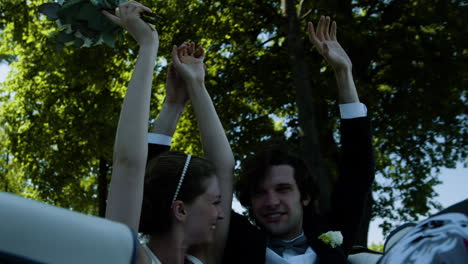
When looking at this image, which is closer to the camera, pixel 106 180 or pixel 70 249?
pixel 70 249

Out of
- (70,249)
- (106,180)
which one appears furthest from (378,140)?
(70,249)

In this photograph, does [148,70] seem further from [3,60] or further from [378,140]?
[3,60]

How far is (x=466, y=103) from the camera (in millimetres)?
12047

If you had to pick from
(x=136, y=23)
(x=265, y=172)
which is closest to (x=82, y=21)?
(x=136, y=23)

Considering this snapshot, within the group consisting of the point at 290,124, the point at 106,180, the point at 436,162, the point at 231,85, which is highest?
the point at 231,85

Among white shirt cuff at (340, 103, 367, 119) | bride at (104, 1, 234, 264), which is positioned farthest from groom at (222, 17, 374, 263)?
bride at (104, 1, 234, 264)

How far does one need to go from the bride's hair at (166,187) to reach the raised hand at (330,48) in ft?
3.47

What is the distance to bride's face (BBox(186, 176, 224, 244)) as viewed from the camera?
2.13 metres

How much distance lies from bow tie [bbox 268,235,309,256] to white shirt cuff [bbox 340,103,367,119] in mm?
701

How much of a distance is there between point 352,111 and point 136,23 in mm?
1262

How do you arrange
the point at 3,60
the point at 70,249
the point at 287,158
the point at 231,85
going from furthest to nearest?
the point at 3,60 → the point at 231,85 → the point at 287,158 → the point at 70,249

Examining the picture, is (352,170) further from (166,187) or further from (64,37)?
(64,37)

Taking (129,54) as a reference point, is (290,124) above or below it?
below

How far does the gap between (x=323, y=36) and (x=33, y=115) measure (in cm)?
1235
